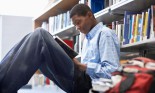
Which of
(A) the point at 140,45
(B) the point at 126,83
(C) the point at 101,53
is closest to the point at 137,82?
(B) the point at 126,83

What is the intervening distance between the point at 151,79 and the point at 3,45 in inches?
166

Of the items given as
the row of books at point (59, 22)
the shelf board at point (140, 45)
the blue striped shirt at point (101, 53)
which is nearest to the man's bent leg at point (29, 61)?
the blue striped shirt at point (101, 53)

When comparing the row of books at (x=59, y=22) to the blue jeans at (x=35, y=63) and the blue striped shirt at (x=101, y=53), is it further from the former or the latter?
the blue jeans at (x=35, y=63)

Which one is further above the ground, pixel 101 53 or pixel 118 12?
pixel 118 12

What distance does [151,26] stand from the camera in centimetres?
196

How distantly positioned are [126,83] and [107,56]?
76 cm

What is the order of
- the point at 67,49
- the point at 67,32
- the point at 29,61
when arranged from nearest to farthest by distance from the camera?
the point at 29,61
the point at 67,49
the point at 67,32

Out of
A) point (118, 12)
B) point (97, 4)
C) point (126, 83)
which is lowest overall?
point (126, 83)

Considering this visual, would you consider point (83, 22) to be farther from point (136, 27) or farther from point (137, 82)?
point (137, 82)

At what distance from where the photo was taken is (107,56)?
A: 1.84 meters

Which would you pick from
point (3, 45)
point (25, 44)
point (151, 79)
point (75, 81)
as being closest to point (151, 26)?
point (75, 81)

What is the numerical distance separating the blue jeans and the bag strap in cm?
63

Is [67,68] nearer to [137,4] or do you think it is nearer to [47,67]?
[47,67]

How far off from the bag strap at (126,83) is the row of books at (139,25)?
90 cm
